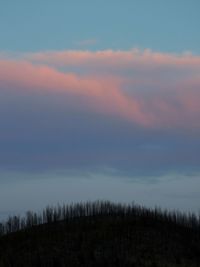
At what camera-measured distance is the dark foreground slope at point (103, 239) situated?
4016 centimetres

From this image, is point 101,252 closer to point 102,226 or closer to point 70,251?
point 70,251

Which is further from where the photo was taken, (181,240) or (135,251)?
(181,240)

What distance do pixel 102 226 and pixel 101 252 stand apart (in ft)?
20.5

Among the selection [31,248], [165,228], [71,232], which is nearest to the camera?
[31,248]

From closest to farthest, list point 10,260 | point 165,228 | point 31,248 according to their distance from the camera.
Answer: point 10,260 → point 31,248 → point 165,228

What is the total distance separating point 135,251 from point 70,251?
519cm

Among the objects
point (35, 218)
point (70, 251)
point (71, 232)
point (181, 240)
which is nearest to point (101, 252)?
point (70, 251)

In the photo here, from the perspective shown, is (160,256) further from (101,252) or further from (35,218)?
(35,218)

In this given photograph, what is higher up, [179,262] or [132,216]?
[132,216]

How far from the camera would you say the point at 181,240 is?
47.3m

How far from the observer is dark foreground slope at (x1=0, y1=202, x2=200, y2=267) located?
40156 millimetres

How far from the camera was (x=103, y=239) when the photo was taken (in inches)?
1727

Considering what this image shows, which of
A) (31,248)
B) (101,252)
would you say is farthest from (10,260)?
(101,252)

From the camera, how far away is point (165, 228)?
4931 centimetres
